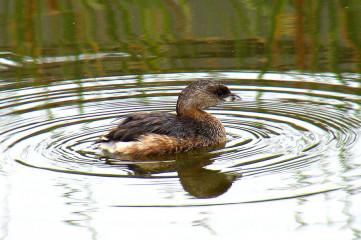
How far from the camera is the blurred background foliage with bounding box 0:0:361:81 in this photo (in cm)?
959

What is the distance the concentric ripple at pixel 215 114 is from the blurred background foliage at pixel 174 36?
533 millimetres

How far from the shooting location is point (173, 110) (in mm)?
8188

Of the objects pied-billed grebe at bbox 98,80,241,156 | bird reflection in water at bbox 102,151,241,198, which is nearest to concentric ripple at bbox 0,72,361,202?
bird reflection in water at bbox 102,151,241,198

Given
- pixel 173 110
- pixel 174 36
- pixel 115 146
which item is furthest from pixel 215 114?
pixel 174 36

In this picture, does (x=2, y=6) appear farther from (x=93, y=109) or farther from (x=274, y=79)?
(x=274, y=79)

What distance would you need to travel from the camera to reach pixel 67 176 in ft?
19.3

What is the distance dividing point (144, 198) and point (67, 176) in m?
0.89

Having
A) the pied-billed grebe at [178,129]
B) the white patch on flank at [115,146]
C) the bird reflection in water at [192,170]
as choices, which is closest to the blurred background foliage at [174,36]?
the pied-billed grebe at [178,129]

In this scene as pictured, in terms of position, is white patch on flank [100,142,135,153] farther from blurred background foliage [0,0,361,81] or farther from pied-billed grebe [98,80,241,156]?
blurred background foliage [0,0,361,81]

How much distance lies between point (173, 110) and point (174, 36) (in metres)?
2.97

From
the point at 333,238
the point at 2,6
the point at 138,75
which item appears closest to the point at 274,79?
the point at 138,75

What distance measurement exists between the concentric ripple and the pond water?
0.07 ft

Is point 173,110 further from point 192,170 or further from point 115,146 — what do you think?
point 192,170

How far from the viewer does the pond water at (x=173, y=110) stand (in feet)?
16.4
